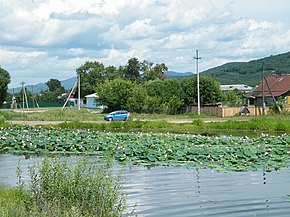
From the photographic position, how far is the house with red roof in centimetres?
7000

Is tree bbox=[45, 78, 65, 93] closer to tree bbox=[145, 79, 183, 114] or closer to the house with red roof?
tree bbox=[145, 79, 183, 114]

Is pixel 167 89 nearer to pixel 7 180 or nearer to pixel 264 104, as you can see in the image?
pixel 264 104

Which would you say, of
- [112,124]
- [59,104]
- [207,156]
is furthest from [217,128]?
[59,104]

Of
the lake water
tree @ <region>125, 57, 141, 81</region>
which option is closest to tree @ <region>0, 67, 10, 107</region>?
tree @ <region>125, 57, 141, 81</region>

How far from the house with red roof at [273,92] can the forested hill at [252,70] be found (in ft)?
231

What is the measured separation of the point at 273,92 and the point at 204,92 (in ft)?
31.4

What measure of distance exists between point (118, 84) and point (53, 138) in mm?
45059

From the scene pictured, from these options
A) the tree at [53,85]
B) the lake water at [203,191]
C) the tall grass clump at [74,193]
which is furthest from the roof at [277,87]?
the tree at [53,85]

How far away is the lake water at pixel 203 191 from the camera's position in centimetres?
1252

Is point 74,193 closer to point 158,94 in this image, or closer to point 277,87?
point 158,94

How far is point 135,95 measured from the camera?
229ft

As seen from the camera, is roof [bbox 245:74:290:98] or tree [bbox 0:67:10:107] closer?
roof [bbox 245:74:290:98]

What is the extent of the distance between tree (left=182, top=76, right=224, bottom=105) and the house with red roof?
5832mm

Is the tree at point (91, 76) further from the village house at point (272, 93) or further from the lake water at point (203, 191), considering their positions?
the lake water at point (203, 191)
